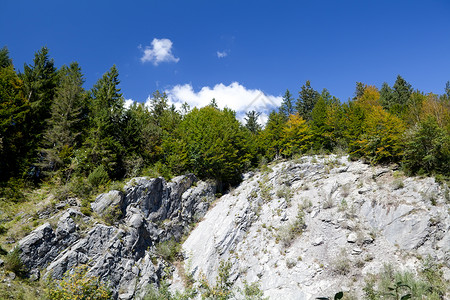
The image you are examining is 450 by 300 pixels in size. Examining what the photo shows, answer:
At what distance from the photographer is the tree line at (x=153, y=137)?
828 inches

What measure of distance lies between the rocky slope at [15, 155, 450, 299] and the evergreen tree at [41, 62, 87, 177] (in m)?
7.15

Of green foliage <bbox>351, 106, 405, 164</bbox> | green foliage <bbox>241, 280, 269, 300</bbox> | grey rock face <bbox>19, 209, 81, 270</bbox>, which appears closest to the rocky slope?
grey rock face <bbox>19, 209, 81, 270</bbox>

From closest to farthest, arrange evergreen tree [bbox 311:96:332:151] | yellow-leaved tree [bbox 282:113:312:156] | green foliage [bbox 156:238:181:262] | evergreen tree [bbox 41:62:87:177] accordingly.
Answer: green foliage [bbox 156:238:181:262], evergreen tree [bbox 41:62:87:177], yellow-leaved tree [bbox 282:113:312:156], evergreen tree [bbox 311:96:332:151]

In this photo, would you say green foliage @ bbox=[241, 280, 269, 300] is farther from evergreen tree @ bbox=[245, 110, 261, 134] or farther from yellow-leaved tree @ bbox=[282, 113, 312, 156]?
evergreen tree @ bbox=[245, 110, 261, 134]

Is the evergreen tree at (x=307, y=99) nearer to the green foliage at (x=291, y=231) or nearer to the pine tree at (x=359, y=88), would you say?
the pine tree at (x=359, y=88)

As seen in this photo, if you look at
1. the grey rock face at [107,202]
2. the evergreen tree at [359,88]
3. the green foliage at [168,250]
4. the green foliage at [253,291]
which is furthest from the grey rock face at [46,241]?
the evergreen tree at [359,88]

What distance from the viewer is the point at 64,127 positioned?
24125 millimetres

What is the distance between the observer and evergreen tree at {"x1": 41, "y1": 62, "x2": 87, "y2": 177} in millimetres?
22594

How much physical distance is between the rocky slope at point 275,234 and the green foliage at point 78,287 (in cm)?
52

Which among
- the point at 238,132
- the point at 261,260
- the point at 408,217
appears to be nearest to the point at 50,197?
the point at 261,260

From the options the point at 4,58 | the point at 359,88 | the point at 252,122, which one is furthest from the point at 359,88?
the point at 4,58

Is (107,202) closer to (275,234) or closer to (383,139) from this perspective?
(275,234)

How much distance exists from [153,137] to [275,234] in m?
17.7

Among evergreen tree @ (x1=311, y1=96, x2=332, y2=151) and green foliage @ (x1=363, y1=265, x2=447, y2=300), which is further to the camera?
evergreen tree @ (x1=311, y1=96, x2=332, y2=151)
